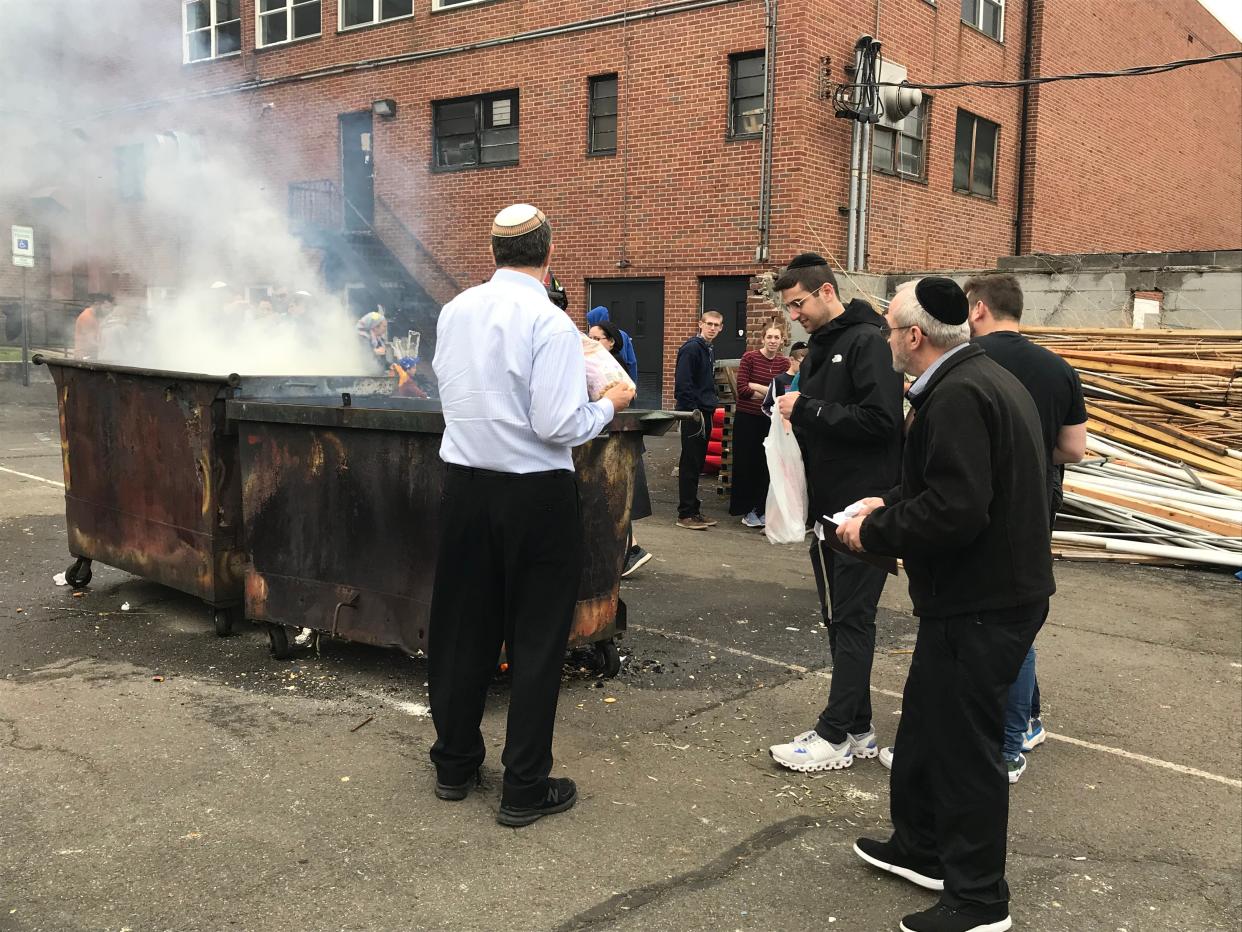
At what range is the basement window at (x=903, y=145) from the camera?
14.8 meters

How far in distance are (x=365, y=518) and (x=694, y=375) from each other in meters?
5.35

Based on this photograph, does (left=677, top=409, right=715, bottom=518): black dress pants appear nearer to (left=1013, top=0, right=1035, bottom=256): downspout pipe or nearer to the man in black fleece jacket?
the man in black fleece jacket

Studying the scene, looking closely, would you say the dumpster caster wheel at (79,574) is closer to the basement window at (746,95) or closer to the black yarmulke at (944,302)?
the black yarmulke at (944,302)

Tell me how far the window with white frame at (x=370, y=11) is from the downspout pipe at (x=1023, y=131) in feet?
33.5

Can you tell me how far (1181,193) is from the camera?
23156mm

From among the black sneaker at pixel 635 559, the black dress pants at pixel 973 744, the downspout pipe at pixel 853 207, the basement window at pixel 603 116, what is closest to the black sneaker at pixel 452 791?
the black dress pants at pixel 973 744

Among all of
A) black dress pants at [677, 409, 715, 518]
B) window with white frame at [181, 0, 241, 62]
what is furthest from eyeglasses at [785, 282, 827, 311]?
window with white frame at [181, 0, 241, 62]

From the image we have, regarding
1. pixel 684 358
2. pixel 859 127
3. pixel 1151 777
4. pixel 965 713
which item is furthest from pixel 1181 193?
pixel 965 713

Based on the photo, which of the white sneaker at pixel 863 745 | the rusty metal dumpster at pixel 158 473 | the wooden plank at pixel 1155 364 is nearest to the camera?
the white sneaker at pixel 863 745

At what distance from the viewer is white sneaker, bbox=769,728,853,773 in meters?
3.93

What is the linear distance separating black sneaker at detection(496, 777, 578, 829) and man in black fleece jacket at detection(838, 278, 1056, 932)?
3.99 ft

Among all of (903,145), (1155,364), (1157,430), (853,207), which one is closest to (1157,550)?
(1157,430)

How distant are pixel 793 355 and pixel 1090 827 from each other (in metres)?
6.59

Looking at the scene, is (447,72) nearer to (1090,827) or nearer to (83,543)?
(83,543)
